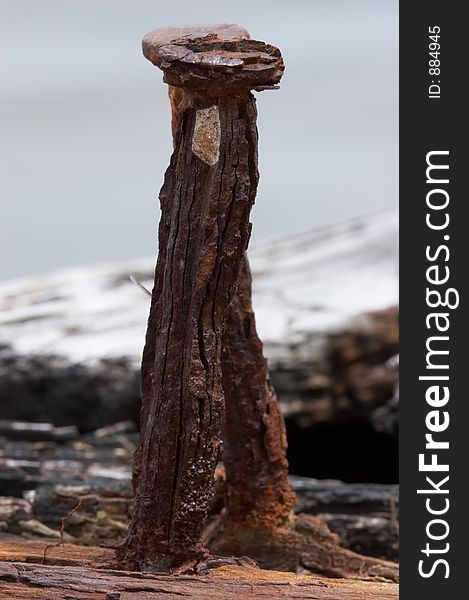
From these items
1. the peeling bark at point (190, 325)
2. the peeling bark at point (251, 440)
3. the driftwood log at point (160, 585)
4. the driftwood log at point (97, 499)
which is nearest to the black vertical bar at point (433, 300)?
the driftwood log at point (160, 585)

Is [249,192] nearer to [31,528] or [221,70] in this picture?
[221,70]

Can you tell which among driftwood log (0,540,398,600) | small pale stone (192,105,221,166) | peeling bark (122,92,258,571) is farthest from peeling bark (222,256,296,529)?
small pale stone (192,105,221,166)

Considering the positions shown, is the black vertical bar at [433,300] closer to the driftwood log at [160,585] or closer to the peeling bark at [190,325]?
the driftwood log at [160,585]

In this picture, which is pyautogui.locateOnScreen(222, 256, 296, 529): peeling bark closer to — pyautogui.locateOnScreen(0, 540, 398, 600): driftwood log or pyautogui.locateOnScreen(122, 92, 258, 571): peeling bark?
pyautogui.locateOnScreen(122, 92, 258, 571): peeling bark

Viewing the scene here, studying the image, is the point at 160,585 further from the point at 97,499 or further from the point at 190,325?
the point at 97,499

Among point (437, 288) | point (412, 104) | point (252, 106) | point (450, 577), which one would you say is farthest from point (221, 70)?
point (450, 577)

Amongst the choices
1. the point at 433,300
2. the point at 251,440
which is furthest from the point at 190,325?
the point at 251,440

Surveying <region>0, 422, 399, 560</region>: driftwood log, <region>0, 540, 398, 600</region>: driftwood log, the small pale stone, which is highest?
the small pale stone
